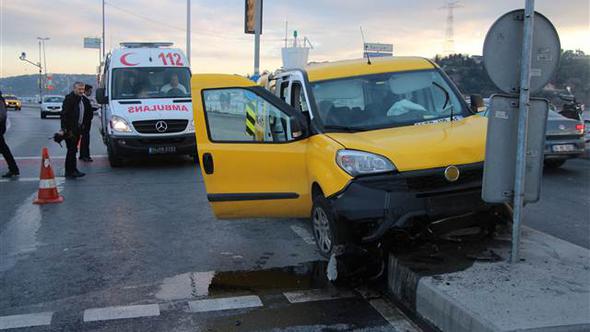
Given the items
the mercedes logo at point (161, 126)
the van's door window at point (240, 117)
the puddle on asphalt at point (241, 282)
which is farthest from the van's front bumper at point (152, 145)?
the puddle on asphalt at point (241, 282)

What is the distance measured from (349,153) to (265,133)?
1.21 m

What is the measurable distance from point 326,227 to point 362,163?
2.56 ft

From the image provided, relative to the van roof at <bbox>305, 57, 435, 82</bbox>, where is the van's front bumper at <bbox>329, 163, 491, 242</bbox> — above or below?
below

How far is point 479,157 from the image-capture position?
476 cm

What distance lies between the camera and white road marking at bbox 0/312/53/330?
159 inches

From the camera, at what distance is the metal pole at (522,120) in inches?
166

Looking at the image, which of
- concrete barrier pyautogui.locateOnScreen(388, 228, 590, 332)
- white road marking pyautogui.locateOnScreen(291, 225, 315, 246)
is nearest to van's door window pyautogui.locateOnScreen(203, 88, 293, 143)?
white road marking pyautogui.locateOnScreen(291, 225, 315, 246)

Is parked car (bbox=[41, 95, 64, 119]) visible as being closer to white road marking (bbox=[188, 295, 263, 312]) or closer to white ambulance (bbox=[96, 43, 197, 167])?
white ambulance (bbox=[96, 43, 197, 167])

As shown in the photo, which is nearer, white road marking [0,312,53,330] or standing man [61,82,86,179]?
white road marking [0,312,53,330]

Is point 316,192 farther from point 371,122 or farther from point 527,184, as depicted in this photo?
point 527,184

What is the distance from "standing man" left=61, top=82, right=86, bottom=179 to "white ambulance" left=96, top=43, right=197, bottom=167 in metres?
0.72

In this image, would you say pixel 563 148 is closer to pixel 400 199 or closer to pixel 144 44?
pixel 400 199

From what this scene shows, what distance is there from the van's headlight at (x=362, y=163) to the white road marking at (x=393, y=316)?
3.40ft

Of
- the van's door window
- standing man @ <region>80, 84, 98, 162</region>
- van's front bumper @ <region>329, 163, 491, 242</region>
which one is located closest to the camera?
van's front bumper @ <region>329, 163, 491, 242</region>
